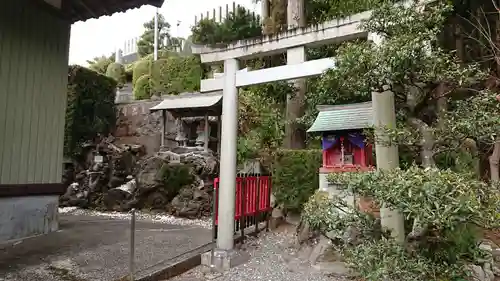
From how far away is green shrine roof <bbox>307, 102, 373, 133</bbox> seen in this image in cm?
610

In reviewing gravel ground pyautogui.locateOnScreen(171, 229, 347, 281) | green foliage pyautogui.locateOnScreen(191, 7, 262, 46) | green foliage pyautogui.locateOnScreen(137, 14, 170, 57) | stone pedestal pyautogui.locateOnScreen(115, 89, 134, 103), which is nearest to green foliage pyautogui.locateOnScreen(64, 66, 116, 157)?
stone pedestal pyautogui.locateOnScreen(115, 89, 134, 103)

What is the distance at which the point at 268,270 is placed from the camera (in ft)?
17.0

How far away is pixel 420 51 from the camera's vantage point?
296cm

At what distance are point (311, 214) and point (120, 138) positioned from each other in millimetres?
12752

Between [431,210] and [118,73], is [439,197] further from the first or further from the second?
[118,73]

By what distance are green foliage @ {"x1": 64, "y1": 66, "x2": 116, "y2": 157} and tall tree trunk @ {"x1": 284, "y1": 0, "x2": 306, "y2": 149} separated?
25.5 ft

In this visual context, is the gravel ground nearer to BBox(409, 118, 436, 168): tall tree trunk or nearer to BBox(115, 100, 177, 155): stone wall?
BBox(409, 118, 436, 168): tall tree trunk

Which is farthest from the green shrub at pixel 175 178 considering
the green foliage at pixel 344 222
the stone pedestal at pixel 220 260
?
the green foliage at pixel 344 222

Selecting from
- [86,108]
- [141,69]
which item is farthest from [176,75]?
[86,108]

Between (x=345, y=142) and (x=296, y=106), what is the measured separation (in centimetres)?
391

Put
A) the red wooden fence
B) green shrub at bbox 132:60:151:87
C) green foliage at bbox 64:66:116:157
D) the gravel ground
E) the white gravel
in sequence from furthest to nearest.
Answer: green shrub at bbox 132:60:151:87 → green foliage at bbox 64:66:116:157 → the white gravel → the red wooden fence → the gravel ground

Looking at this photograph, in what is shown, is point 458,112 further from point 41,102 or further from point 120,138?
Answer: point 120,138

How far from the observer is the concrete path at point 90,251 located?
4.22m

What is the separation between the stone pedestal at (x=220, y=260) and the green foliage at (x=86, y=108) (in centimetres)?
948
